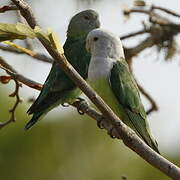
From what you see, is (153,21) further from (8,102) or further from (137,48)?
(8,102)

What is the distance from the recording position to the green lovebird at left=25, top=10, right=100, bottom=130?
4.70 metres

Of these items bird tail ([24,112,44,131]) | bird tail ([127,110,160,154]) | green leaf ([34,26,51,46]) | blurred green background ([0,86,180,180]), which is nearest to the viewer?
green leaf ([34,26,51,46])

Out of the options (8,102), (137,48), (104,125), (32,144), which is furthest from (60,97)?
(32,144)

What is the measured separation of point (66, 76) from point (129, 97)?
0.89m

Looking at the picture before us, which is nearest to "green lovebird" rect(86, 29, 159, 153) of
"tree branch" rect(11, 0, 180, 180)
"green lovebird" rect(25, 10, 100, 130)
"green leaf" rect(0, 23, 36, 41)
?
"green lovebird" rect(25, 10, 100, 130)

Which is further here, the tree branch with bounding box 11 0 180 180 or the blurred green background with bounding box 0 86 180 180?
the blurred green background with bounding box 0 86 180 180

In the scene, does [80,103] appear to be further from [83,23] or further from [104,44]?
[83,23]

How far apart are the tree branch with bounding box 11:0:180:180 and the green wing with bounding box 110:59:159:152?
3.90ft

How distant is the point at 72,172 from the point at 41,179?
46cm

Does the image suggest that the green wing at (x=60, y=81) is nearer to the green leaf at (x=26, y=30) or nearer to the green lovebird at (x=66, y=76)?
the green lovebird at (x=66, y=76)

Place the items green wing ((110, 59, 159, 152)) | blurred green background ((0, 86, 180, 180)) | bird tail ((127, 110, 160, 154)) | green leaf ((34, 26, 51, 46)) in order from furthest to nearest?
blurred green background ((0, 86, 180, 180)) < green wing ((110, 59, 159, 152)) < bird tail ((127, 110, 160, 154)) < green leaf ((34, 26, 51, 46))

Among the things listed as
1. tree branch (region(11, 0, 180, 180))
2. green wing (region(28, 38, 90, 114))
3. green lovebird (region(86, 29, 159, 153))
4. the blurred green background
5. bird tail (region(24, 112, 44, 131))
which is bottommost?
the blurred green background

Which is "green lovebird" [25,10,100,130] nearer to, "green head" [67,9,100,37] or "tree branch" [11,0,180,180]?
"green head" [67,9,100,37]

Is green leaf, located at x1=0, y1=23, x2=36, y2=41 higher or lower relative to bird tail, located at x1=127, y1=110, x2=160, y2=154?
higher
